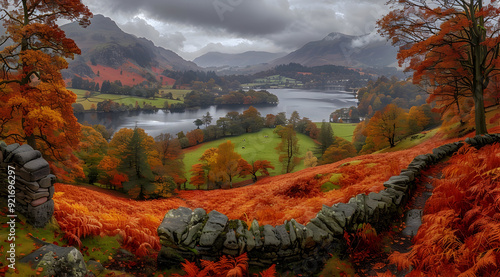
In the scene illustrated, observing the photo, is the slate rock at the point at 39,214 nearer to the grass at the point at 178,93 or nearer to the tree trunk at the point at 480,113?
the tree trunk at the point at 480,113

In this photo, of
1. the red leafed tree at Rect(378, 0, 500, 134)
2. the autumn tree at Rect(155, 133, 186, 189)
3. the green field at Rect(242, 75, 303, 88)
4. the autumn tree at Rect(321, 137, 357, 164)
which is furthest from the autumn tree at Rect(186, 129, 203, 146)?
the green field at Rect(242, 75, 303, 88)

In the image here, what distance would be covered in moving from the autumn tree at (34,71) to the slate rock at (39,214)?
8.86 meters

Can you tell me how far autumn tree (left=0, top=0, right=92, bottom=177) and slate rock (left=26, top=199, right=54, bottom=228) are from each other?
8.86m

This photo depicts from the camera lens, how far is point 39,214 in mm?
5086

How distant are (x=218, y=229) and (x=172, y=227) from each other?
1.05m

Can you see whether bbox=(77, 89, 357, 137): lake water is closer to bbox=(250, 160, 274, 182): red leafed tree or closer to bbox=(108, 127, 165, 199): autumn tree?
bbox=(250, 160, 274, 182): red leafed tree

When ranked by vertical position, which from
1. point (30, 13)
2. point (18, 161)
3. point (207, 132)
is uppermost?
point (30, 13)

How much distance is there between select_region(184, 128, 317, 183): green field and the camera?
5292 cm

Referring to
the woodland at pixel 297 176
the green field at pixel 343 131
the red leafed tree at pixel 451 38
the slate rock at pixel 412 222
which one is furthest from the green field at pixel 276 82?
the slate rock at pixel 412 222

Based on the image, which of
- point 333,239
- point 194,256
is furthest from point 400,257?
point 194,256

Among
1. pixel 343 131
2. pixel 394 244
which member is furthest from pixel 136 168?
pixel 343 131

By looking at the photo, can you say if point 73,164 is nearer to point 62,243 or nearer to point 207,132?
point 62,243

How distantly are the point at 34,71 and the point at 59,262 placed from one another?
13.7 m

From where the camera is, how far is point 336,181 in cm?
1213
